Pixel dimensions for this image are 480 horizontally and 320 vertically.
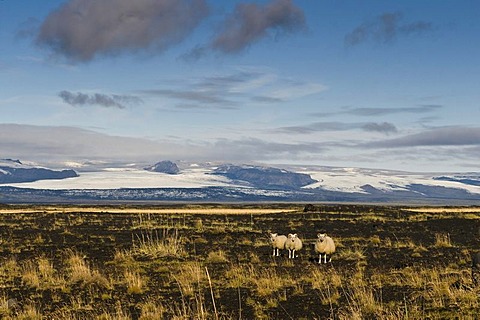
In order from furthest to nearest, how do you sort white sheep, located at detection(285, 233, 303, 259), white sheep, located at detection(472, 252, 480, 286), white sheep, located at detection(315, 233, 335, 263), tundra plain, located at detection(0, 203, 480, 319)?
white sheep, located at detection(285, 233, 303, 259), white sheep, located at detection(315, 233, 335, 263), white sheep, located at detection(472, 252, 480, 286), tundra plain, located at detection(0, 203, 480, 319)

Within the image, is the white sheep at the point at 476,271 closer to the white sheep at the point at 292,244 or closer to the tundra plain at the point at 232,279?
the tundra plain at the point at 232,279

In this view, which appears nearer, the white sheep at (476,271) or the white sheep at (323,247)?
the white sheep at (476,271)

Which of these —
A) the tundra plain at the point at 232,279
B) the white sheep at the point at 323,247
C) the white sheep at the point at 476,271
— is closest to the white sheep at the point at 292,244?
the tundra plain at the point at 232,279

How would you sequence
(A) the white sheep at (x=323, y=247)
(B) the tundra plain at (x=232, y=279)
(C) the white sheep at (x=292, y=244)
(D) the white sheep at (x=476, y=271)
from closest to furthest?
1. (B) the tundra plain at (x=232, y=279)
2. (D) the white sheep at (x=476, y=271)
3. (A) the white sheep at (x=323, y=247)
4. (C) the white sheep at (x=292, y=244)

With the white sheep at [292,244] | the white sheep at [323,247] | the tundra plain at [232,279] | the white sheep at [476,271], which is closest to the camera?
the tundra plain at [232,279]

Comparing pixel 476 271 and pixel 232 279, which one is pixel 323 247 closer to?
pixel 232 279

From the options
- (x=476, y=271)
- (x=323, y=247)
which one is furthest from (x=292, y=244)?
(x=476, y=271)

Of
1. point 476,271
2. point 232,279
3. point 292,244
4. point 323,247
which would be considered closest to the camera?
point 476,271

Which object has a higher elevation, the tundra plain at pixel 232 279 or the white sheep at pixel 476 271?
the white sheep at pixel 476 271

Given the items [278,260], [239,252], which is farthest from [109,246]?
[278,260]

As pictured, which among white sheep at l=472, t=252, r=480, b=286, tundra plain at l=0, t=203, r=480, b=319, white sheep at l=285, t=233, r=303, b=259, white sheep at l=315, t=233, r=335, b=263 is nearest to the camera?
tundra plain at l=0, t=203, r=480, b=319

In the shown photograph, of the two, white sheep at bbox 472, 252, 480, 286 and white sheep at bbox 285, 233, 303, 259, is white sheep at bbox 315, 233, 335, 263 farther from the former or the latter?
white sheep at bbox 472, 252, 480, 286

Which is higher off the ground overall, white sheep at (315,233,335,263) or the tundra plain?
white sheep at (315,233,335,263)

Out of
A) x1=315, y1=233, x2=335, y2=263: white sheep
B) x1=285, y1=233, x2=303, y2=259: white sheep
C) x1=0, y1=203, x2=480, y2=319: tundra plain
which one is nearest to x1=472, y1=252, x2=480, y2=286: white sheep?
x1=0, y1=203, x2=480, y2=319: tundra plain
